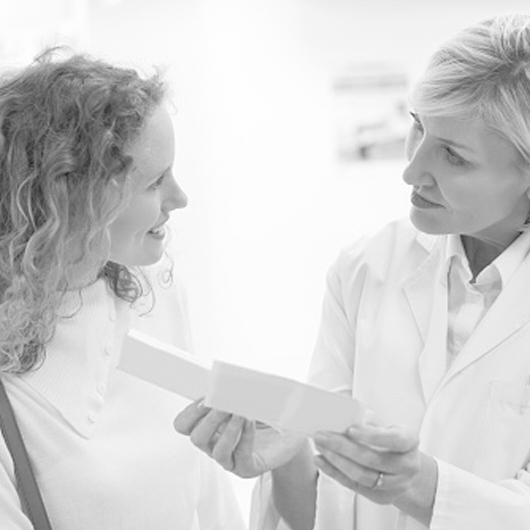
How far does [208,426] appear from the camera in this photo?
134cm

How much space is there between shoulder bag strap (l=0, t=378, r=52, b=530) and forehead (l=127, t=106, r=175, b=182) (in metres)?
0.39

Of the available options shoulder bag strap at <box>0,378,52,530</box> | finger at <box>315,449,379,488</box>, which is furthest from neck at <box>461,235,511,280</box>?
shoulder bag strap at <box>0,378,52,530</box>

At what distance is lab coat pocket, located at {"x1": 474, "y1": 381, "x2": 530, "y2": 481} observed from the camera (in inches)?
60.2

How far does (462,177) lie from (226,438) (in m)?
0.53

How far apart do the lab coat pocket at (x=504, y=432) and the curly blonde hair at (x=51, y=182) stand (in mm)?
600

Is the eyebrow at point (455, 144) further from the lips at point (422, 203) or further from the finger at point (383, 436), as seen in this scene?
the finger at point (383, 436)

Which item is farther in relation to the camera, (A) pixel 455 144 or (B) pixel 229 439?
(A) pixel 455 144

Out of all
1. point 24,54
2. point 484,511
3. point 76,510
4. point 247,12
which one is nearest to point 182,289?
point 76,510

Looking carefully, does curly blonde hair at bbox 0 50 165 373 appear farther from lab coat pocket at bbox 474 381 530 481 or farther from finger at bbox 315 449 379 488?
lab coat pocket at bbox 474 381 530 481

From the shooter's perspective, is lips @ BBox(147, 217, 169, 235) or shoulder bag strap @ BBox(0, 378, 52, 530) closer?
shoulder bag strap @ BBox(0, 378, 52, 530)

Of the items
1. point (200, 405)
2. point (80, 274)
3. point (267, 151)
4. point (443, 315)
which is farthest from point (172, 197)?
point (267, 151)

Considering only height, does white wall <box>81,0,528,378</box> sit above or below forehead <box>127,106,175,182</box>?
below

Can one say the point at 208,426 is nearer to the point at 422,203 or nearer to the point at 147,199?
the point at 147,199

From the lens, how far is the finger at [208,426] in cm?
133
